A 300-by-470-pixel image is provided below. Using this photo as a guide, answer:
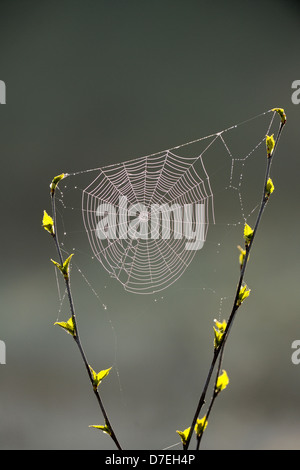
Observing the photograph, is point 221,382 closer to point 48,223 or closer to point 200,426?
point 200,426

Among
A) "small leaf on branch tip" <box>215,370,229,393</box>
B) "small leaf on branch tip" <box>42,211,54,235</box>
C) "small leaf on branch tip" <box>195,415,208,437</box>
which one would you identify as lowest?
"small leaf on branch tip" <box>195,415,208,437</box>

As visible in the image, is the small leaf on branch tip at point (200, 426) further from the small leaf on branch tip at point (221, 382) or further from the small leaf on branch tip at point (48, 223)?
the small leaf on branch tip at point (48, 223)

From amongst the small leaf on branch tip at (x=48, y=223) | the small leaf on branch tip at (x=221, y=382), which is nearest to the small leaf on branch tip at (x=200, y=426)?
the small leaf on branch tip at (x=221, y=382)

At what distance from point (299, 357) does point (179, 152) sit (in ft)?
2.38

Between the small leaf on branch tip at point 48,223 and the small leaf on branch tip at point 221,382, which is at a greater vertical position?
the small leaf on branch tip at point 48,223

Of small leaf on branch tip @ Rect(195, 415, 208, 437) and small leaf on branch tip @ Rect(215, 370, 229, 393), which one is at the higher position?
small leaf on branch tip @ Rect(215, 370, 229, 393)

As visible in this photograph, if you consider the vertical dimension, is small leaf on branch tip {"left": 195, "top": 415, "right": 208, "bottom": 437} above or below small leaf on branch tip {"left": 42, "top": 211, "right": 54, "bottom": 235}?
below

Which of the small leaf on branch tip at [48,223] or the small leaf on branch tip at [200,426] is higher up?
the small leaf on branch tip at [48,223]

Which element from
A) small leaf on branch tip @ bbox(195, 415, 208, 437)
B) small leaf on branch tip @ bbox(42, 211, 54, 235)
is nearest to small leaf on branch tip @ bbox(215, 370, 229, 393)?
small leaf on branch tip @ bbox(195, 415, 208, 437)

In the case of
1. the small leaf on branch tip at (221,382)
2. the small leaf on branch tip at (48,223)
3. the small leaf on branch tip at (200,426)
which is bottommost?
the small leaf on branch tip at (200,426)

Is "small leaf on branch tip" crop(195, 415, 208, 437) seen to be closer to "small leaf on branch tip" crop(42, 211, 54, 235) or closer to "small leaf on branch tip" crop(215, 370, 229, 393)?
"small leaf on branch tip" crop(215, 370, 229, 393)

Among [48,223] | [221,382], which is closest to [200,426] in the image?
[221,382]

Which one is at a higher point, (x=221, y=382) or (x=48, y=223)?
(x=48, y=223)
